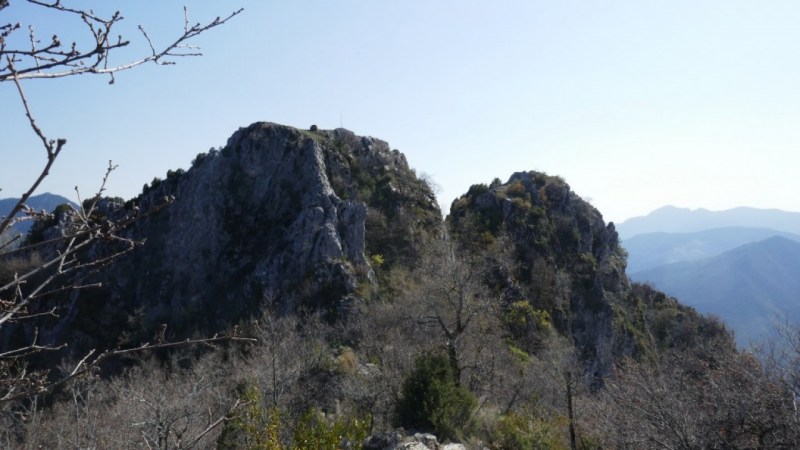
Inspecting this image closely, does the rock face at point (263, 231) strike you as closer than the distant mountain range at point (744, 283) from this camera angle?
Yes

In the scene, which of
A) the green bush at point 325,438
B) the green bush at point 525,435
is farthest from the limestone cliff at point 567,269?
the green bush at point 325,438

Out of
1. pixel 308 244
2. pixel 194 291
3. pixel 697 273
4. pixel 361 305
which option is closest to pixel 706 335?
pixel 361 305

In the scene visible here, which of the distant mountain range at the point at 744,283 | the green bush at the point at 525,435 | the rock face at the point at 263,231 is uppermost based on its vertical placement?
the rock face at the point at 263,231

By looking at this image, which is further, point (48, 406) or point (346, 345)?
point (48, 406)

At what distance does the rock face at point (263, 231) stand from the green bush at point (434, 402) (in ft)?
53.6

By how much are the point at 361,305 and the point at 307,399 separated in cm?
1060

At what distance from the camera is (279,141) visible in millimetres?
36625

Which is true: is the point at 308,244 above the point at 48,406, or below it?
above

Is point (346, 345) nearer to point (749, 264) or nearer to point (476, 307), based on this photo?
point (476, 307)

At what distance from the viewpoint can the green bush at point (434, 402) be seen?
38.7 ft

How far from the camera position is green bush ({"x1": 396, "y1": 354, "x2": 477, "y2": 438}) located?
11797 mm

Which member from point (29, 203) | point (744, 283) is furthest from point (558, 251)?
point (744, 283)

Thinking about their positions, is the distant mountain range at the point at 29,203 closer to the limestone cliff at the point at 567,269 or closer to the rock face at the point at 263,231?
the rock face at the point at 263,231

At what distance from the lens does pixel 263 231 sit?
114 feet
